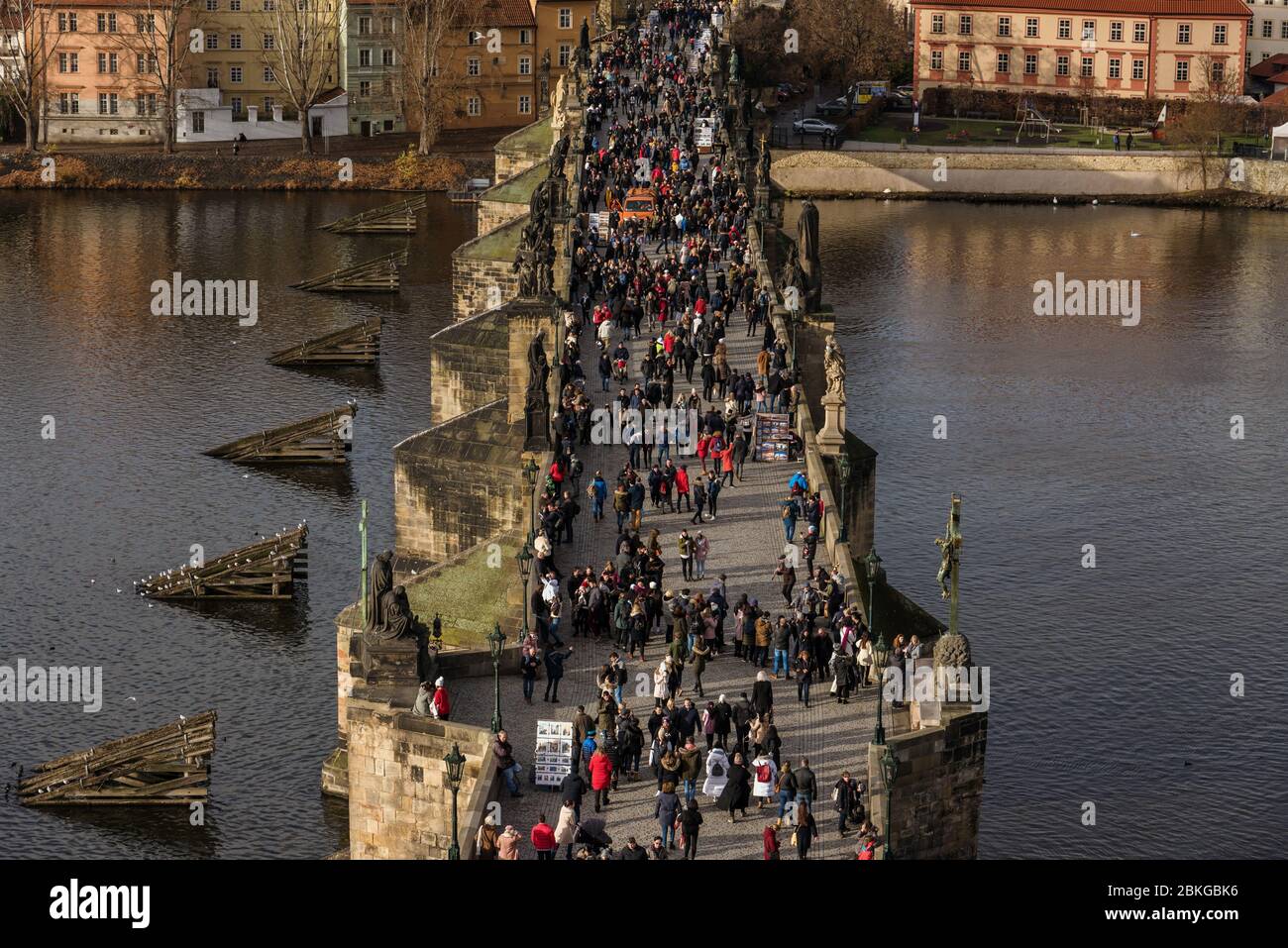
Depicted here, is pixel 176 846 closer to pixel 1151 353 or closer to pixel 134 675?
pixel 134 675

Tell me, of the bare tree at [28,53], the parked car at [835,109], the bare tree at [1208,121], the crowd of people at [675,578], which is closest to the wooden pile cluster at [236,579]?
the crowd of people at [675,578]

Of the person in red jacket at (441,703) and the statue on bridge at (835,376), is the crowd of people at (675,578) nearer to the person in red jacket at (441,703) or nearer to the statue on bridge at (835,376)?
the person in red jacket at (441,703)

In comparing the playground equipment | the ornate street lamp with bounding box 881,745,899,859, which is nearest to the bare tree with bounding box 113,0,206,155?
the playground equipment

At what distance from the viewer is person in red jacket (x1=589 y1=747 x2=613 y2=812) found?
5622 cm

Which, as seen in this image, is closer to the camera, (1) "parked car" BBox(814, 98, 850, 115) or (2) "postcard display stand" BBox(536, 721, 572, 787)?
(2) "postcard display stand" BBox(536, 721, 572, 787)

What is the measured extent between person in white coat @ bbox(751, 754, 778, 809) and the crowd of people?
5 centimetres

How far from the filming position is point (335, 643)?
9031cm

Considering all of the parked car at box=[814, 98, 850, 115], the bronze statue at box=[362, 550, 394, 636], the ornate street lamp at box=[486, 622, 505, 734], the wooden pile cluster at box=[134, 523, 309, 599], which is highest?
the parked car at box=[814, 98, 850, 115]

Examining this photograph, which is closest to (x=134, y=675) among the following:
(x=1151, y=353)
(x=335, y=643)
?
(x=335, y=643)

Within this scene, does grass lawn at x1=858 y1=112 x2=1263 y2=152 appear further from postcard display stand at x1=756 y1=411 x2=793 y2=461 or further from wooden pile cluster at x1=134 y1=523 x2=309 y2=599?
postcard display stand at x1=756 y1=411 x2=793 y2=461

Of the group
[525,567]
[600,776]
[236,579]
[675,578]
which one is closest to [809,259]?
[236,579]

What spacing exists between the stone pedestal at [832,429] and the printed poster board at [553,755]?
24.8 meters

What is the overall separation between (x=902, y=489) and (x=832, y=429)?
26852 millimetres

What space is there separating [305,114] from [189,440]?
258ft
